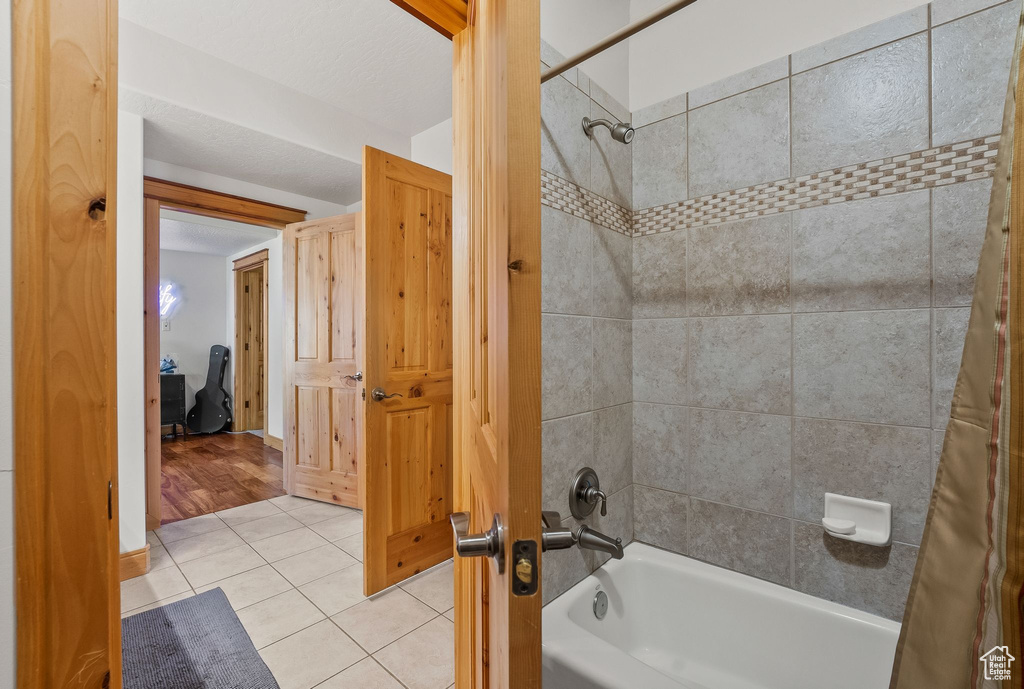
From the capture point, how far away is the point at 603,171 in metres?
1.58

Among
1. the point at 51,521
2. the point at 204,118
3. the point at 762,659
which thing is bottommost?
the point at 762,659

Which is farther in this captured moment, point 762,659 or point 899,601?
point 762,659

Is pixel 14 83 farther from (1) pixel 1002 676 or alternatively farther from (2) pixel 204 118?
(2) pixel 204 118

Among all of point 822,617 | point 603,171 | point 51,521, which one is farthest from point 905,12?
point 51,521

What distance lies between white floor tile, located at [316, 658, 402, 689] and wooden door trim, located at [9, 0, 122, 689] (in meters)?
1.12

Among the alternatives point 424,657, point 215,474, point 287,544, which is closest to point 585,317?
point 424,657

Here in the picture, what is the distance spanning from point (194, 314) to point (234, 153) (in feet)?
13.3

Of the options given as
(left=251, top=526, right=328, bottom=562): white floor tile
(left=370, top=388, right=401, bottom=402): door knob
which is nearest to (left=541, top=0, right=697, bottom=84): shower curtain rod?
(left=370, top=388, right=401, bottom=402): door knob

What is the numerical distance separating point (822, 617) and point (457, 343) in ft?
4.32

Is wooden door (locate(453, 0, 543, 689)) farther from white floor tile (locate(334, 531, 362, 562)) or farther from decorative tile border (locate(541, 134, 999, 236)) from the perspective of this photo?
white floor tile (locate(334, 531, 362, 562))

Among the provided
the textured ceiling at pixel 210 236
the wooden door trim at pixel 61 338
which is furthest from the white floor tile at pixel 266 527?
the textured ceiling at pixel 210 236

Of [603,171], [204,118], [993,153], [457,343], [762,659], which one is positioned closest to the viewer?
[993,153]

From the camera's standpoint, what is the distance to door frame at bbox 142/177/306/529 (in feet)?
8.45

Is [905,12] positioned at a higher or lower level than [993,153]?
higher
